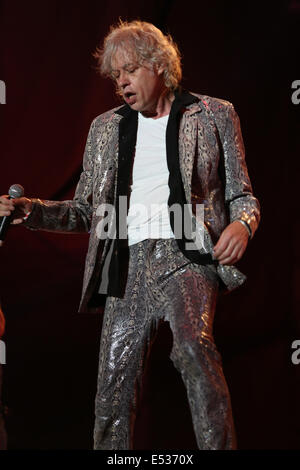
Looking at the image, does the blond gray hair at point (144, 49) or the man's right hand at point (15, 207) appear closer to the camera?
the man's right hand at point (15, 207)

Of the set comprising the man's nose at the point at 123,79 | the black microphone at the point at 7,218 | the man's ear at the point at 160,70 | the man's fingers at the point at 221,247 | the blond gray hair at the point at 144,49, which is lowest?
the man's fingers at the point at 221,247

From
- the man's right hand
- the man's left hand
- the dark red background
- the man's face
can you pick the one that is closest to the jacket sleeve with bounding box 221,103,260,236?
the man's left hand

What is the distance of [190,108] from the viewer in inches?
88.3

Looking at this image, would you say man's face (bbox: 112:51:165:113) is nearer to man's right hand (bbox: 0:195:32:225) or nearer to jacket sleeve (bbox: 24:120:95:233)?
jacket sleeve (bbox: 24:120:95:233)

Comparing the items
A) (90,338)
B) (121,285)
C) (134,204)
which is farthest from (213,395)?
(90,338)

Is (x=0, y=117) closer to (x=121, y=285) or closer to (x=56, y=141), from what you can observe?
(x=56, y=141)

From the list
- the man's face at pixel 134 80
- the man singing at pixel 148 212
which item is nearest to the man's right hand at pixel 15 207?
the man singing at pixel 148 212

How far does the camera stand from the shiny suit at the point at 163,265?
2055 mm

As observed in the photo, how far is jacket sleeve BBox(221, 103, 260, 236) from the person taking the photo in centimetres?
214

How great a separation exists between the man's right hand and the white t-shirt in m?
0.34

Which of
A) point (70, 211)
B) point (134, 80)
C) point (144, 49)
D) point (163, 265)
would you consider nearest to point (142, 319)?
point (163, 265)

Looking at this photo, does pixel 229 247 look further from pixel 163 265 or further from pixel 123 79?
pixel 123 79

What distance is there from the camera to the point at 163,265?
6.90ft

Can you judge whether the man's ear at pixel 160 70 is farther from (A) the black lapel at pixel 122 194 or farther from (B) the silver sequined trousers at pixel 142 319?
(B) the silver sequined trousers at pixel 142 319
